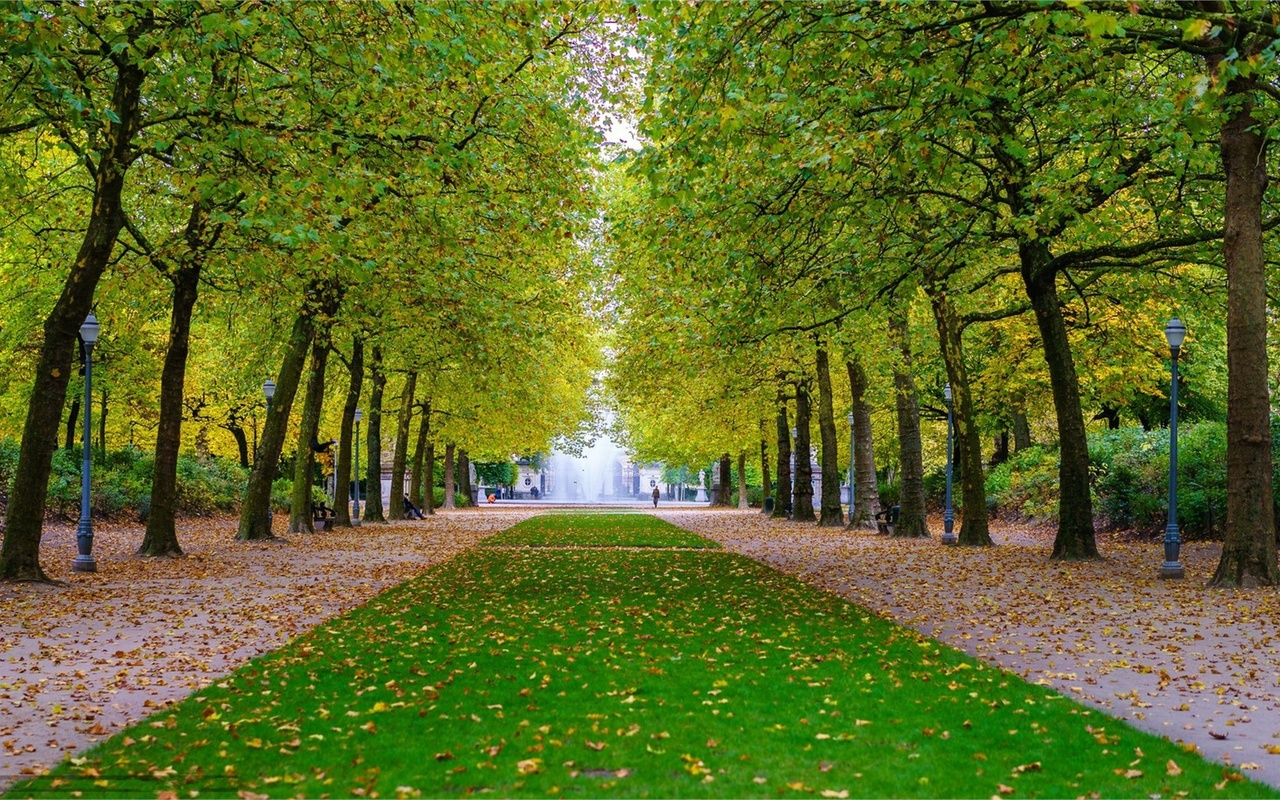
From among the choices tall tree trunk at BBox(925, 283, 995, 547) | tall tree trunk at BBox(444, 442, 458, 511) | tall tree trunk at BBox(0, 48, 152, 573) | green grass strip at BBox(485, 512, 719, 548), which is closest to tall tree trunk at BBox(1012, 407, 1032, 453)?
green grass strip at BBox(485, 512, 719, 548)

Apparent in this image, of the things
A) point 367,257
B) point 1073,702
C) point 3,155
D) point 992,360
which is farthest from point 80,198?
point 992,360

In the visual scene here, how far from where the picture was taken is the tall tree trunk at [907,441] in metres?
24.0

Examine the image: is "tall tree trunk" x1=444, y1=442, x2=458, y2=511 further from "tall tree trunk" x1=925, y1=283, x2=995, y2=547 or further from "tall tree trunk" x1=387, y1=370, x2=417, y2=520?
"tall tree trunk" x1=925, y1=283, x2=995, y2=547

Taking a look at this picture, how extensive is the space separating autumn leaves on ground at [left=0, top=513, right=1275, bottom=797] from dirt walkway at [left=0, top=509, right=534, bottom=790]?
219mm

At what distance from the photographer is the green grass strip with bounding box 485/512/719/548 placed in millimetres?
24875

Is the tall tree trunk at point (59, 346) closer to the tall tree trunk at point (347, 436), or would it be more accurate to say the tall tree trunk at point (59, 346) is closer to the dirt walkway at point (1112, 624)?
the dirt walkway at point (1112, 624)

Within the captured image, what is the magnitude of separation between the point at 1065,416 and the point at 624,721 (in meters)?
14.2

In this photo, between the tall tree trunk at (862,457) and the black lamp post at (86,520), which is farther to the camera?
the tall tree trunk at (862,457)

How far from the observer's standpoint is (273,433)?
2355 cm

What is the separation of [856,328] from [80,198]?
1474 cm

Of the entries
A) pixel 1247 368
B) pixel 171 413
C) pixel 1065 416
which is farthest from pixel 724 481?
pixel 1247 368

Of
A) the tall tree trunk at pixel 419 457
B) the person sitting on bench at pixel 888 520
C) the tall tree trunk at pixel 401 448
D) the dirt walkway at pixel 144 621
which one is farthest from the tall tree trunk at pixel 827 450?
the tall tree trunk at pixel 419 457

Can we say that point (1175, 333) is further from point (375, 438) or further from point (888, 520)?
point (375, 438)

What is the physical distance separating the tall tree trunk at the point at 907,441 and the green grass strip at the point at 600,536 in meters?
4.88
